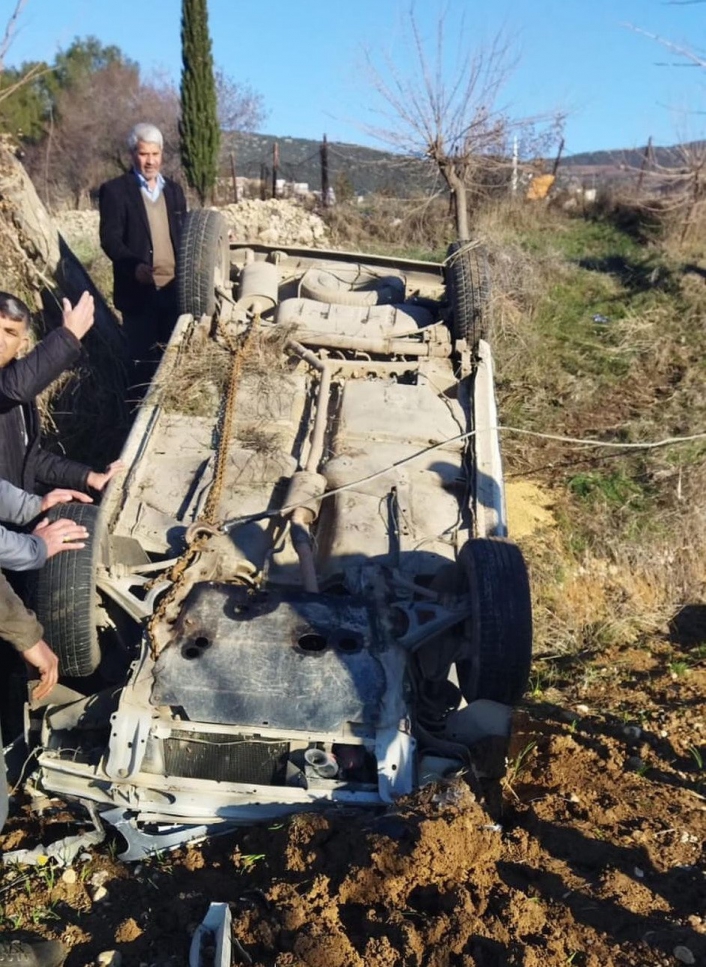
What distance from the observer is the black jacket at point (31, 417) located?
3.94 m

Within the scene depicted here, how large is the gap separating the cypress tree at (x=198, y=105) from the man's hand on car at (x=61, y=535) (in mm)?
16251

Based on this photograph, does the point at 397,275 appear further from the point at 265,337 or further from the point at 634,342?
the point at 634,342

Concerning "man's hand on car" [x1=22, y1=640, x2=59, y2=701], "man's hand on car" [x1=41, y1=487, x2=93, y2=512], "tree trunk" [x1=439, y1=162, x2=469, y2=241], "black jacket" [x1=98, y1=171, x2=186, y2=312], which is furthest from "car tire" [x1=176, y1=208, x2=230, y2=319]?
"tree trunk" [x1=439, y1=162, x2=469, y2=241]

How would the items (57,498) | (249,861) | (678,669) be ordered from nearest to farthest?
(249,861) < (57,498) < (678,669)

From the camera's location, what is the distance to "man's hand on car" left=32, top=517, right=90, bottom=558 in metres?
3.76

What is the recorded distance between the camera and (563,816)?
3566mm

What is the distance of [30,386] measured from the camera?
3965 millimetres

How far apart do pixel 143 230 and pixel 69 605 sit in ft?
12.1

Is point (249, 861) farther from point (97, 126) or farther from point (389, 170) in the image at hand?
point (97, 126)

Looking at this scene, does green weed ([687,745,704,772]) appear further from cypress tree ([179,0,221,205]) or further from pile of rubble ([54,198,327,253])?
cypress tree ([179,0,221,205])

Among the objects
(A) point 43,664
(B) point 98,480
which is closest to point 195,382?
(B) point 98,480

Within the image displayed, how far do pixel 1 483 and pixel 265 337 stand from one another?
2.35 m

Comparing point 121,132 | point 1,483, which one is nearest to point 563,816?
point 1,483

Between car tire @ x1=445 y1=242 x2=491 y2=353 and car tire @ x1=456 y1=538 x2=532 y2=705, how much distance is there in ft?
7.85
